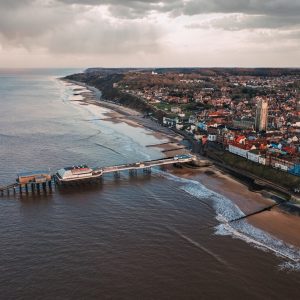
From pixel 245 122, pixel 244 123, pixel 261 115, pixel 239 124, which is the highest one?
pixel 261 115

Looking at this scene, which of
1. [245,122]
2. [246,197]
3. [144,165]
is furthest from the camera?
[245,122]

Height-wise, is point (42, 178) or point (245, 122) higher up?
point (245, 122)

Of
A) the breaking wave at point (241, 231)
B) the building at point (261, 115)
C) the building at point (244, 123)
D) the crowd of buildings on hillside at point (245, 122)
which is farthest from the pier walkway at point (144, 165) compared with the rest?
the building at point (244, 123)

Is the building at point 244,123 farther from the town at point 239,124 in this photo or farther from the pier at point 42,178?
the pier at point 42,178

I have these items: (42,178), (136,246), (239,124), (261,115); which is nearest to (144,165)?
(42,178)

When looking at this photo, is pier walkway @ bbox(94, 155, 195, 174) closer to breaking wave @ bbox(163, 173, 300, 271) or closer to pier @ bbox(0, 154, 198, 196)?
pier @ bbox(0, 154, 198, 196)

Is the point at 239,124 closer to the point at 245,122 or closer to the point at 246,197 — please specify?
the point at 245,122

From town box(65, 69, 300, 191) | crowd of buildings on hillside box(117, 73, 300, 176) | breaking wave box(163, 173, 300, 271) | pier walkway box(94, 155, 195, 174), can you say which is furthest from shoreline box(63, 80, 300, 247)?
crowd of buildings on hillside box(117, 73, 300, 176)
